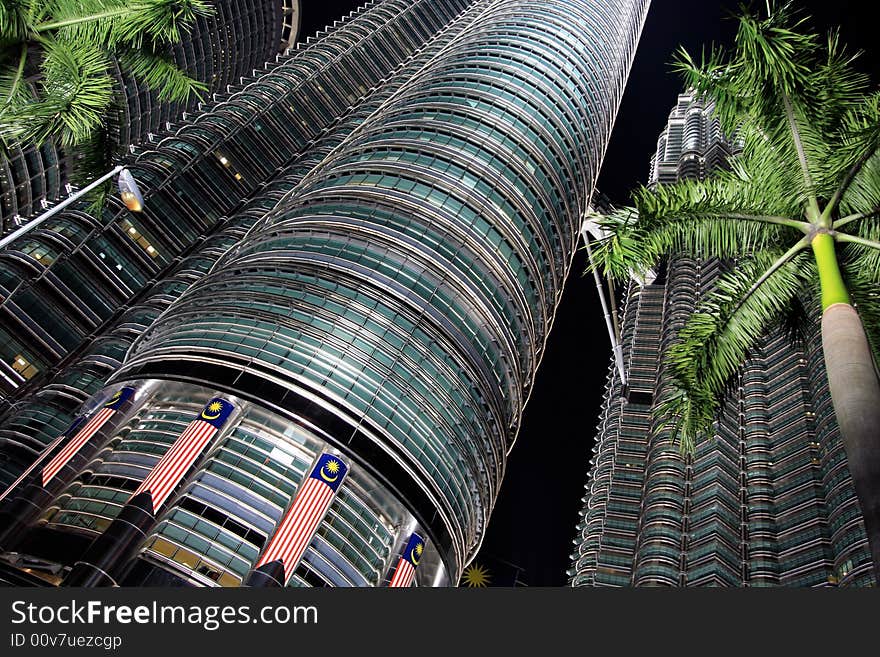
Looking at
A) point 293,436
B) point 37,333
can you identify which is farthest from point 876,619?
point 37,333

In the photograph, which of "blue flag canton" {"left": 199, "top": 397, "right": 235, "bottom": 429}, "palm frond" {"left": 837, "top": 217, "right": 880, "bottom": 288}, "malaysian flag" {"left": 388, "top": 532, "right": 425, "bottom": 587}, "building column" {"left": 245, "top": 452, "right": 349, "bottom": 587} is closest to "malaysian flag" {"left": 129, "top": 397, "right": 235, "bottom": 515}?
"blue flag canton" {"left": 199, "top": 397, "right": 235, "bottom": 429}

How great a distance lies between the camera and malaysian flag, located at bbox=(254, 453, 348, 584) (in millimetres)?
31922

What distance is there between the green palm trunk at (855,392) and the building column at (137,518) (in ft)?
90.2

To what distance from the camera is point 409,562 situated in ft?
127

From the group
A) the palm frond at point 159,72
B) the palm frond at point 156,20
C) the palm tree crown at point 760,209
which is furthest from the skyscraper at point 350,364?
the palm tree crown at point 760,209

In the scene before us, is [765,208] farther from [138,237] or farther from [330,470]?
[138,237]

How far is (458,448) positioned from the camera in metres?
45.6

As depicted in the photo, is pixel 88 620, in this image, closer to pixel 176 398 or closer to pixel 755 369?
pixel 176 398

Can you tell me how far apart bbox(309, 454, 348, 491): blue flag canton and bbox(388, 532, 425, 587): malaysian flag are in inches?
209

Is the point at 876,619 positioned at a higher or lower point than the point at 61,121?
lower

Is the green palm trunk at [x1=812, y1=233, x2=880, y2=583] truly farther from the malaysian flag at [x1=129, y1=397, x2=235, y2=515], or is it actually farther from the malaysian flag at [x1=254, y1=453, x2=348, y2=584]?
the malaysian flag at [x1=129, y1=397, x2=235, y2=515]

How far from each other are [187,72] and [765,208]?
9844 centimetres

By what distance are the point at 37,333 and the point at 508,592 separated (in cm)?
6856

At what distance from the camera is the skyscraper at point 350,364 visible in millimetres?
34344
